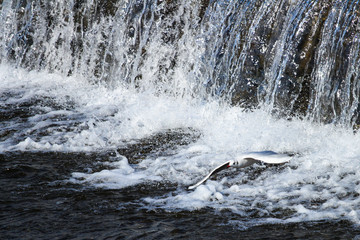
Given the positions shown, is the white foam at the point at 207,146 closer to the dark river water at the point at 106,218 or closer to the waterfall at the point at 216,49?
the dark river water at the point at 106,218

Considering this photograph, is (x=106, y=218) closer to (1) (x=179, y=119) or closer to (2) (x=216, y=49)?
(1) (x=179, y=119)

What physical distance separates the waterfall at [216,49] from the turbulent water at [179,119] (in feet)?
0.06

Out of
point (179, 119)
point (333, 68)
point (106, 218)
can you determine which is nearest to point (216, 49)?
point (179, 119)

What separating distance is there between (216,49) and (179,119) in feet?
4.06

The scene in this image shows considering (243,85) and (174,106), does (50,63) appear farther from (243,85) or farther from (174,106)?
(243,85)

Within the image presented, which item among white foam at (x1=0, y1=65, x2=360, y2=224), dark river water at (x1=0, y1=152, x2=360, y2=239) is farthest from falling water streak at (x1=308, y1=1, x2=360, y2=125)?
dark river water at (x1=0, y1=152, x2=360, y2=239)

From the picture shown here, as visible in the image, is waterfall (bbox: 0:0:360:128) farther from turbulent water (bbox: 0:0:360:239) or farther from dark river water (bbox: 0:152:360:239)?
dark river water (bbox: 0:152:360:239)

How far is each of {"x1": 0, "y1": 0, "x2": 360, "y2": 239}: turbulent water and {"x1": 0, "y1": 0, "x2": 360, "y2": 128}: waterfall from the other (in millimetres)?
19

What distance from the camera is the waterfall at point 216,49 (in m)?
5.91

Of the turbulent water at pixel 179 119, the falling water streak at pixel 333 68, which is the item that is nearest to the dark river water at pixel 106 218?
the turbulent water at pixel 179 119

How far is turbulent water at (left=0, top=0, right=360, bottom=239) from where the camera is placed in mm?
3881

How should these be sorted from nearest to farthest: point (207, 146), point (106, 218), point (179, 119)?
point (106, 218)
point (207, 146)
point (179, 119)

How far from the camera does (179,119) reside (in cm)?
672

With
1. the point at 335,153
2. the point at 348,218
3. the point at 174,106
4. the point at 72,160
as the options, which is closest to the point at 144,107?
the point at 174,106
